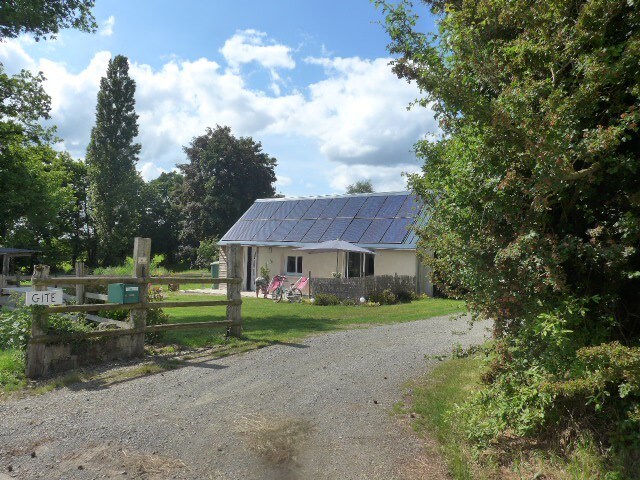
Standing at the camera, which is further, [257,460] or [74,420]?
[74,420]

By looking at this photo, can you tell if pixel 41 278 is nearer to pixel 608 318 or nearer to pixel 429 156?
pixel 429 156

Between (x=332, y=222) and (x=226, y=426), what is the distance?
2143cm

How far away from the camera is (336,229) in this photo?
2539 cm

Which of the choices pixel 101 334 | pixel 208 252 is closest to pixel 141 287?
pixel 101 334

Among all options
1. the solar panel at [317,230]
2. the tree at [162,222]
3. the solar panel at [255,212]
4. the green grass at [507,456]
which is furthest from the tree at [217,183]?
the green grass at [507,456]

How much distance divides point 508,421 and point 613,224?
1.93 metres

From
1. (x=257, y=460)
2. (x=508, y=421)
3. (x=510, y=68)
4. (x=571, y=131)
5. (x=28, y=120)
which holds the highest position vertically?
(x=28, y=120)

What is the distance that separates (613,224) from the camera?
12.7 feet

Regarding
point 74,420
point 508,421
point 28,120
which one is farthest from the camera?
point 28,120

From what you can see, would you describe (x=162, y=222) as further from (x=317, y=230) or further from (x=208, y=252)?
(x=317, y=230)

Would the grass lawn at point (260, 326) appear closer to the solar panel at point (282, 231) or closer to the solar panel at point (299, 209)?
the solar panel at point (282, 231)

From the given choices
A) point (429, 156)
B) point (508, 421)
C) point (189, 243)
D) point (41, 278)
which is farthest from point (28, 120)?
point (189, 243)

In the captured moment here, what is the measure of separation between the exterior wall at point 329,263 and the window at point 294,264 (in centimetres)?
22

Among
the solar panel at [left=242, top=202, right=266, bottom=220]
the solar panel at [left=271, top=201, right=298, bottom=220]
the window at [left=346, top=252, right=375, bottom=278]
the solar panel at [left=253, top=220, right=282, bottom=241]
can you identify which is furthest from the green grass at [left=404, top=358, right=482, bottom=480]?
the solar panel at [left=242, top=202, right=266, bottom=220]
